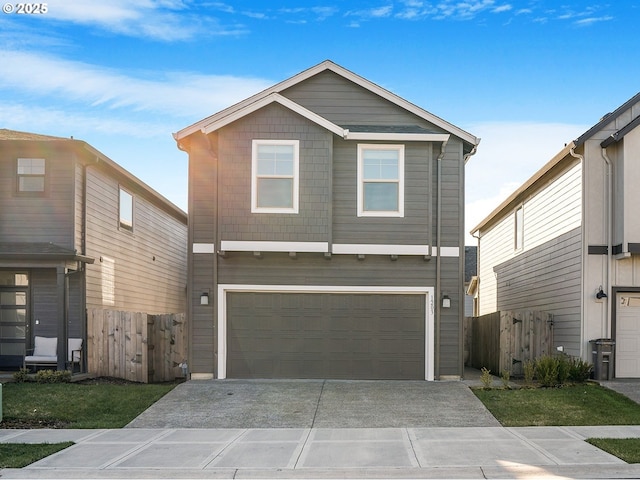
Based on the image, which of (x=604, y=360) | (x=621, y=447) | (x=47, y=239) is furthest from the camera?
(x=47, y=239)

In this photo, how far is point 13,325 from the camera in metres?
16.4

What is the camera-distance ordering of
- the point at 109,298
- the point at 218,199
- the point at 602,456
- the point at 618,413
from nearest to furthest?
the point at 602,456 → the point at 618,413 → the point at 218,199 → the point at 109,298

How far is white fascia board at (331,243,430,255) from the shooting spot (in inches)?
595

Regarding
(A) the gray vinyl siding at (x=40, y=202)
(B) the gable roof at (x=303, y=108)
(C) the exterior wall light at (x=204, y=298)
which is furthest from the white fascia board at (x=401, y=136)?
(A) the gray vinyl siding at (x=40, y=202)

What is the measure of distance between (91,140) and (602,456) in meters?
13.7

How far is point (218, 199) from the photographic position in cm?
Answer: 1512

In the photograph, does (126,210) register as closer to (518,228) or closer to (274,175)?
(274,175)

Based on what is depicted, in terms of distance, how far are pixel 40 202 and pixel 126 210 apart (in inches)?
162

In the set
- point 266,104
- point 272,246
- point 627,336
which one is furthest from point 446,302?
point 266,104

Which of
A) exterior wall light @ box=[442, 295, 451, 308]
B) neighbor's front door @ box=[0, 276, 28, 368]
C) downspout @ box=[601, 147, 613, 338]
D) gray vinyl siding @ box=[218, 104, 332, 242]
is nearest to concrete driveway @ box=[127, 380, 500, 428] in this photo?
exterior wall light @ box=[442, 295, 451, 308]

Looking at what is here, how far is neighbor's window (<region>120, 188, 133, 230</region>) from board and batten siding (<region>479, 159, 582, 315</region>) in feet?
39.6

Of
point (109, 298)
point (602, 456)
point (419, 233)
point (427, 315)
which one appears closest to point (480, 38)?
point (419, 233)

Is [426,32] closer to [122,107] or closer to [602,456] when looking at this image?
[122,107]

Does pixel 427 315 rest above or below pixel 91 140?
below
